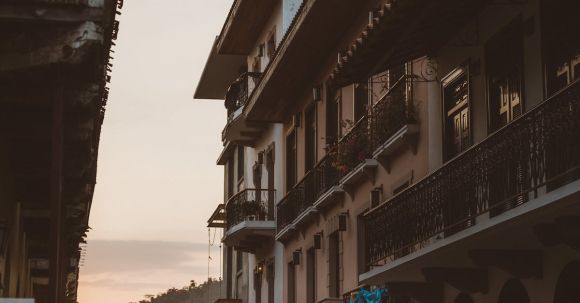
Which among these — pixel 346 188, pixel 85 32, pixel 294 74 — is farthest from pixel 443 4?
pixel 294 74

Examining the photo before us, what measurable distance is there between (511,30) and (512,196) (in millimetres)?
3535

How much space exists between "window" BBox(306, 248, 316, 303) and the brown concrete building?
25.6 ft

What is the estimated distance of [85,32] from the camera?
1664 centimetres

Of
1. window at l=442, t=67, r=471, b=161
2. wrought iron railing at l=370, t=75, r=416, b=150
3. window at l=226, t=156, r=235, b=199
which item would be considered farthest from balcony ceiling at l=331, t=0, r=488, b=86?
window at l=226, t=156, r=235, b=199

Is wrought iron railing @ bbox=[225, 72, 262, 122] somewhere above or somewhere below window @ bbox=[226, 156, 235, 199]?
above

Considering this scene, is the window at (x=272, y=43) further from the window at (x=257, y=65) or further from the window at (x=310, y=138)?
the window at (x=310, y=138)

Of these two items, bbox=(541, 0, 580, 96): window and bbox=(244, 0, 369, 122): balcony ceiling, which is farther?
Answer: bbox=(244, 0, 369, 122): balcony ceiling

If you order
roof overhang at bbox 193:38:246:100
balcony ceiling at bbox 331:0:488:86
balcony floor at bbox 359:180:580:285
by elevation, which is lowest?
balcony floor at bbox 359:180:580:285

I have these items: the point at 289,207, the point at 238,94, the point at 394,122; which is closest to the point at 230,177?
the point at 238,94

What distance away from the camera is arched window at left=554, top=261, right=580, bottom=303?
1722 cm

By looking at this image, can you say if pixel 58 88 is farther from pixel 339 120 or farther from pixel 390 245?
pixel 339 120

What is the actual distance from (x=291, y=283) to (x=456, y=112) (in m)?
15.2

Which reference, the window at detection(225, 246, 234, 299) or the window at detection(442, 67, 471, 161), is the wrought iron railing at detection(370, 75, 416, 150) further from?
the window at detection(225, 246, 234, 299)

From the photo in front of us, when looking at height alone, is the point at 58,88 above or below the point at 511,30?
below
